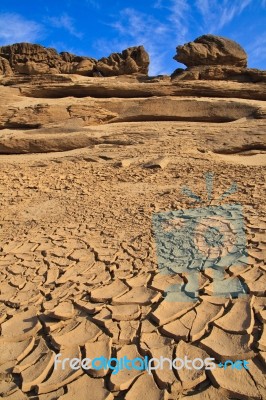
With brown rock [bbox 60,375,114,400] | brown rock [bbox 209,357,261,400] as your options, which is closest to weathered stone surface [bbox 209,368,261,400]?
brown rock [bbox 209,357,261,400]

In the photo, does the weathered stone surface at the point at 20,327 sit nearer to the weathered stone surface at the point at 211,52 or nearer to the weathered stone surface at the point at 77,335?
the weathered stone surface at the point at 77,335

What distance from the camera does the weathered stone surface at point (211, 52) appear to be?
8820 mm

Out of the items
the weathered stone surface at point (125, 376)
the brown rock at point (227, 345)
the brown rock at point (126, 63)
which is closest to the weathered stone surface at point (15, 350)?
the weathered stone surface at point (125, 376)

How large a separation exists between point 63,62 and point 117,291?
10.1 metres

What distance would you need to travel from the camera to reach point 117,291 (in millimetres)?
2018

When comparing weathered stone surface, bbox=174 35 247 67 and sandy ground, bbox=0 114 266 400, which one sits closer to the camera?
sandy ground, bbox=0 114 266 400

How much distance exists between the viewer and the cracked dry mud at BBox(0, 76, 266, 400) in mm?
1349

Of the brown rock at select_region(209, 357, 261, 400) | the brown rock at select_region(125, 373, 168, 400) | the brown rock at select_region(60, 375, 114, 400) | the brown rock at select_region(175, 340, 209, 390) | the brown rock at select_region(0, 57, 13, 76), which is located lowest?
the brown rock at select_region(60, 375, 114, 400)

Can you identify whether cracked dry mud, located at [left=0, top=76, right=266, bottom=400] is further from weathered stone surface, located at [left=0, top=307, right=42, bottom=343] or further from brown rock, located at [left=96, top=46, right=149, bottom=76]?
brown rock, located at [left=96, top=46, right=149, bottom=76]

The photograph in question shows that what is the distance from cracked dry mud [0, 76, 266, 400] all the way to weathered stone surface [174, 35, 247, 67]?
5441mm

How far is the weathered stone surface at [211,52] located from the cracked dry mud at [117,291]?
17.9 feet

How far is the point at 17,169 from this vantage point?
17.3 ft

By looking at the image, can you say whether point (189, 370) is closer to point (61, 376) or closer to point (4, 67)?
point (61, 376)

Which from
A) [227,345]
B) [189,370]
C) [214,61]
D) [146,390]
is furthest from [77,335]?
[214,61]
